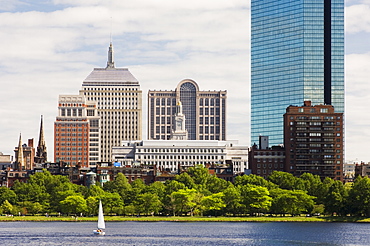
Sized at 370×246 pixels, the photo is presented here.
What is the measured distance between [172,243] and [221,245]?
11279 mm

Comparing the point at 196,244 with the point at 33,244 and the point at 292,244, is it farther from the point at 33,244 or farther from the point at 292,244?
the point at 33,244

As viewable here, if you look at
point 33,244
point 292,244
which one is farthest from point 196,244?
point 33,244

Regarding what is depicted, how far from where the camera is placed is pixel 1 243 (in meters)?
199

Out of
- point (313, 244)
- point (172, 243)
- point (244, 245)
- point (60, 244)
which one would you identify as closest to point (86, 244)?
point (60, 244)

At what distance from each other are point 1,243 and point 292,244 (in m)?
63.9

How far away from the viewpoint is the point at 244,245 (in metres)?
197

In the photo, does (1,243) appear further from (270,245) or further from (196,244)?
(270,245)

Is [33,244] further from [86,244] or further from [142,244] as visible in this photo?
[142,244]

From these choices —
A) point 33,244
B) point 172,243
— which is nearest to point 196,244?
point 172,243

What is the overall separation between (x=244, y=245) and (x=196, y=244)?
34.5ft

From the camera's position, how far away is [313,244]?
197m

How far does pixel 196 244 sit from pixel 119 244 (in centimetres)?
1688

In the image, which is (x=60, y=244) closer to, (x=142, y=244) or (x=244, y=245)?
(x=142, y=244)

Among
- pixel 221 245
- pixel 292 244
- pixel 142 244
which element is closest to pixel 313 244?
pixel 292 244
